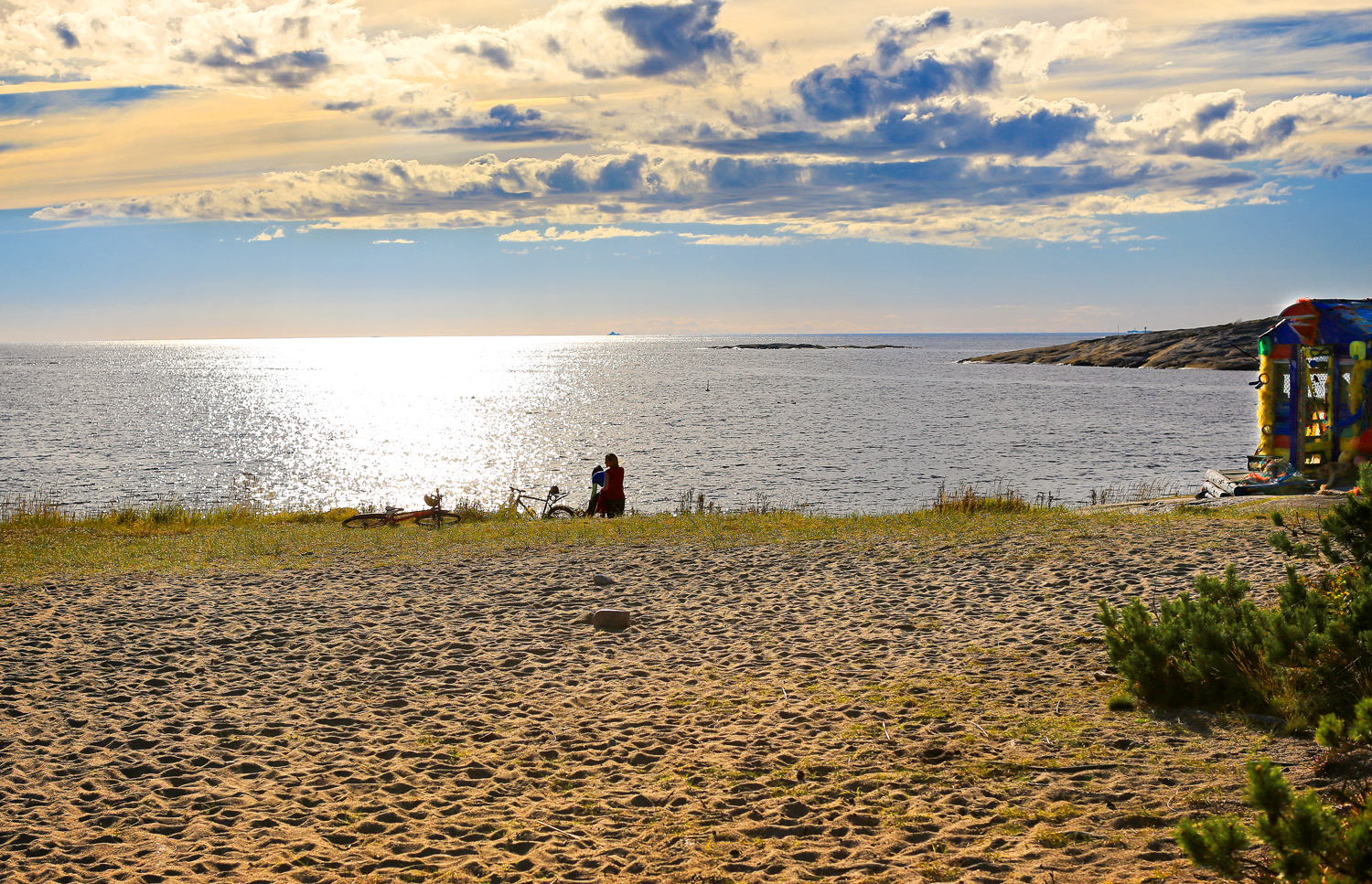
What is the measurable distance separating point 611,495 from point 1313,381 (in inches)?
678

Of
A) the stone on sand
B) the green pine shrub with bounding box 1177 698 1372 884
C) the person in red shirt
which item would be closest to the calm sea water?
the person in red shirt

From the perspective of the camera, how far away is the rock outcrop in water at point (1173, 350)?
120 m

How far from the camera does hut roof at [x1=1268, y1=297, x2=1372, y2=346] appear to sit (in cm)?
2012

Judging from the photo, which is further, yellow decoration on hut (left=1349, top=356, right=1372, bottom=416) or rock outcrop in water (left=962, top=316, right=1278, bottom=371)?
rock outcrop in water (left=962, top=316, right=1278, bottom=371)

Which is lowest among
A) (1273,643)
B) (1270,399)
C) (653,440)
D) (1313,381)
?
(653,440)

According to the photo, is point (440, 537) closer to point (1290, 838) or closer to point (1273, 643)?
point (1273, 643)

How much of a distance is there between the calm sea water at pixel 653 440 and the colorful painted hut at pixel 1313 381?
36.6 ft

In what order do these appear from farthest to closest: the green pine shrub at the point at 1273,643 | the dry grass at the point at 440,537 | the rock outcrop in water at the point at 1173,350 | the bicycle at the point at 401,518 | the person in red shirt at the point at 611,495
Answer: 1. the rock outcrop in water at the point at 1173,350
2. the person in red shirt at the point at 611,495
3. the bicycle at the point at 401,518
4. the dry grass at the point at 440,537
5. the green pine shrub at the point at 1273,643

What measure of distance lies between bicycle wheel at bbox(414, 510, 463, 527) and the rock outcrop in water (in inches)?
4269

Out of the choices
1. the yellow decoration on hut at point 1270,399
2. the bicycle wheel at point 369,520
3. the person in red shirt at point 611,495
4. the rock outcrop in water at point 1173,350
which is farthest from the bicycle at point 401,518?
the rock outcrop in water at point 1173,350

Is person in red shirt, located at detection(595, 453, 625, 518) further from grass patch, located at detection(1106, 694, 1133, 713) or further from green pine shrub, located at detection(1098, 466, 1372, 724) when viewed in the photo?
grass patch, located at detection(1106, 694, 1133, 713)

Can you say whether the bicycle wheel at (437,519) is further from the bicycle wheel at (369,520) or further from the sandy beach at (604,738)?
the sandy beach at (604,738)

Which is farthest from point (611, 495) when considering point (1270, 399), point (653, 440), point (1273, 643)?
point (653, 440)

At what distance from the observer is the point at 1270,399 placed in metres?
21.6
